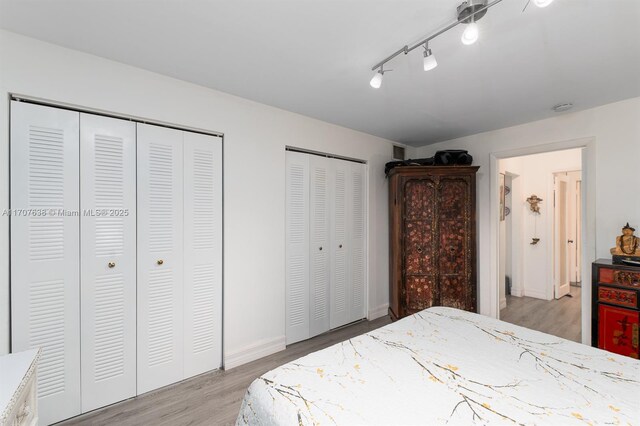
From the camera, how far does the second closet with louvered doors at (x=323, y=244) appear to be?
302 cm

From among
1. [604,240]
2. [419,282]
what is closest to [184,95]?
[419,282]

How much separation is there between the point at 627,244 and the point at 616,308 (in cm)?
55

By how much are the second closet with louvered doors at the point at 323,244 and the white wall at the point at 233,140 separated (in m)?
0.14

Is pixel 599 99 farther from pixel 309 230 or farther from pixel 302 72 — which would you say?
pixel 309 230

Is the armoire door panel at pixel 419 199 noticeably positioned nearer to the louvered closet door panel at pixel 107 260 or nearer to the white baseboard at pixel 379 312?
the white baseboard at pixel 379 312

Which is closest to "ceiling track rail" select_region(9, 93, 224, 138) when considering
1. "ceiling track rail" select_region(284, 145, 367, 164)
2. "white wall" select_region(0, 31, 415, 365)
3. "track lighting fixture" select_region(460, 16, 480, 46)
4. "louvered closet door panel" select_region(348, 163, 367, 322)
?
"white wall" select_region(0, 31, 415, 365)

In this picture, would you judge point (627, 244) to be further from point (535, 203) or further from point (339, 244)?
point (339, 244)

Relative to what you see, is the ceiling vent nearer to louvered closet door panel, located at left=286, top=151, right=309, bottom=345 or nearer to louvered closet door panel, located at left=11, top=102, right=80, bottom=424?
louvered closet door panel, located at left=286, top=151, right=309, bottom=345

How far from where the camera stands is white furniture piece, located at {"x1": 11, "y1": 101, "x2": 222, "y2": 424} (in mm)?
1767

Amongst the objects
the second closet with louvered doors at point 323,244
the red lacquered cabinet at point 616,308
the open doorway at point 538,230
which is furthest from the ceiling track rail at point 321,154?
the red lacquered cabinet at point 616,308

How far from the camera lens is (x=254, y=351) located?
270 centimetres

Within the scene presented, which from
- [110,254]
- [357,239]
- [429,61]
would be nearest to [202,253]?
→ [110,254]

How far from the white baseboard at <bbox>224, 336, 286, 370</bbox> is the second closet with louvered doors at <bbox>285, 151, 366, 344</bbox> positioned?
16cm

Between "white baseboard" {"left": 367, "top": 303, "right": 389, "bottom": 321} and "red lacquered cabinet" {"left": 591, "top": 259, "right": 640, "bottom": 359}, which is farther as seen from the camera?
"white baseboard" {"left": 367, "top": 303, "right": 389, "bottom": 321}
